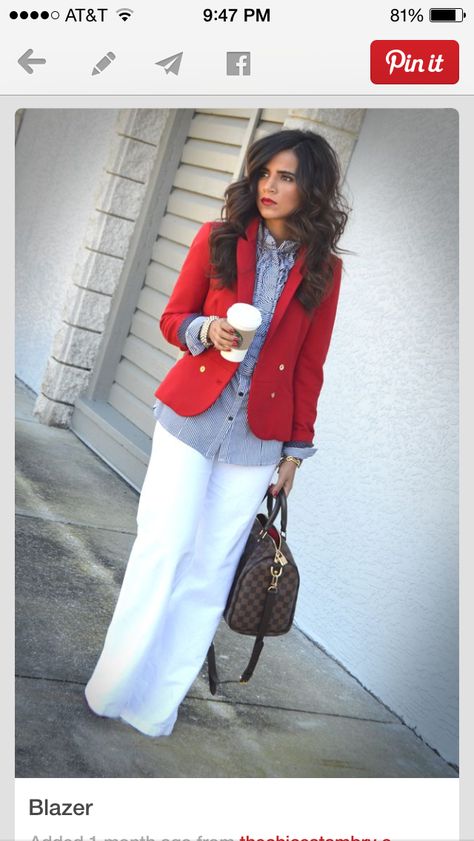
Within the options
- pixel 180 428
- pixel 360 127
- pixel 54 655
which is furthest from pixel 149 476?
pixel 360 127

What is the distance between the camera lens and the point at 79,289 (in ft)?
24.9

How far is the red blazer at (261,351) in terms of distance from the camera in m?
3.13

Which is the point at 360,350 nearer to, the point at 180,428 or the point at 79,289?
the point at 180,428

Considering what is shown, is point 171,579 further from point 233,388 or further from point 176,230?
point 176,230

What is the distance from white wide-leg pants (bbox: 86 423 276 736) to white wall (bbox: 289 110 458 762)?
1.14m

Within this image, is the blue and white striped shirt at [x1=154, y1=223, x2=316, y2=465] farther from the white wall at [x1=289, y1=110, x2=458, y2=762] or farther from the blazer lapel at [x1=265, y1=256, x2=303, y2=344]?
the white wall at [x1=289, y1=110, x2=458, y2=762]

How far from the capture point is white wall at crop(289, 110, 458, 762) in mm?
4148
